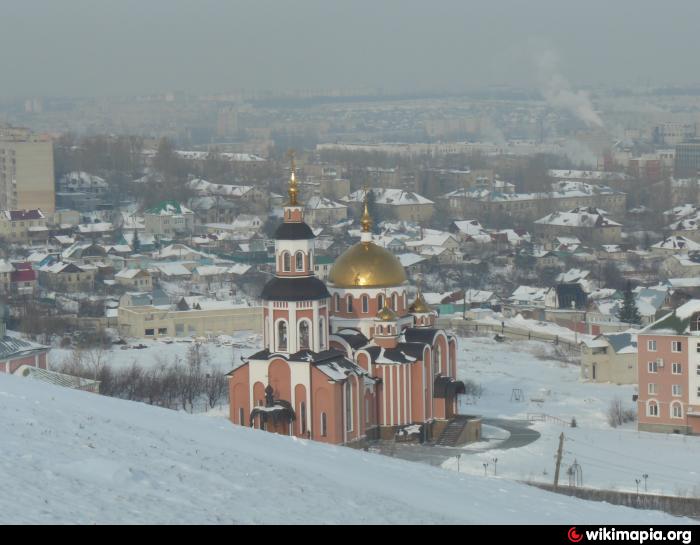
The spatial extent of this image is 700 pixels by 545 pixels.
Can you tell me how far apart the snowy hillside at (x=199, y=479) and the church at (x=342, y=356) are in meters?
4.80

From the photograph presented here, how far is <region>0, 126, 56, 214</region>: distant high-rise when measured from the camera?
1930 inches

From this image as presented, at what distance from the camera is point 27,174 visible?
162ft

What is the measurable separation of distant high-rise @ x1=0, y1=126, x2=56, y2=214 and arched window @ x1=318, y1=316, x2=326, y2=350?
33.2 meters

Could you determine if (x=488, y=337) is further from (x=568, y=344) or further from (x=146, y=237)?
(x=146, y=237)

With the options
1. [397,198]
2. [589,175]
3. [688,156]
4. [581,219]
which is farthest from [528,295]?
[688,156]

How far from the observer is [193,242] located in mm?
39688

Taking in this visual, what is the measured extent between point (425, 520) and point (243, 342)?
1615 cm

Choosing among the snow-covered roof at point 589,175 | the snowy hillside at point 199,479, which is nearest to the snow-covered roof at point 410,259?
the snowy hillside at point 199,479

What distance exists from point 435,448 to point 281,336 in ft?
6.23

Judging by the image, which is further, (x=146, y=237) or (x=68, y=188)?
(x=68, y=188)

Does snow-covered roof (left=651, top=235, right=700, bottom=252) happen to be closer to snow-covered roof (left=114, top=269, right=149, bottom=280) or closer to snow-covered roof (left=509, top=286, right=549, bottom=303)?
snow-covered roof (left=509, top=286, right=549, bottom=303)

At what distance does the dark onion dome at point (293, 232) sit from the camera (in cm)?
1566

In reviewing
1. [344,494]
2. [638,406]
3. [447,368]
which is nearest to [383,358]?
[447,368]
